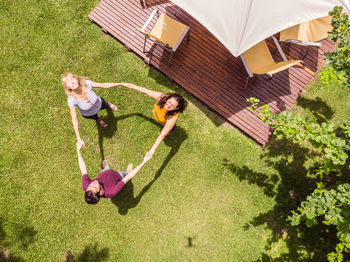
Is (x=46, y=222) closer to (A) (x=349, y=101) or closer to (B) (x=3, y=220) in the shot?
(B) (x=3, y=220)

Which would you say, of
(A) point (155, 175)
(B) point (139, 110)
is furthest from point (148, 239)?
(B) point (139, 110)

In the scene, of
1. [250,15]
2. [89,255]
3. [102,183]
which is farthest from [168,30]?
[89,255]

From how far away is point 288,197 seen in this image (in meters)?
6.00

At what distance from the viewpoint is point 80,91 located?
15.1ft

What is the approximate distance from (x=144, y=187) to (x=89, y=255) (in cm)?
219

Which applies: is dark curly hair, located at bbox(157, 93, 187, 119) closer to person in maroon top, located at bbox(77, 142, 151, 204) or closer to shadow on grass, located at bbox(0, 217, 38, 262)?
person in maroon top, located at bbox(77, 142, 151, 204)

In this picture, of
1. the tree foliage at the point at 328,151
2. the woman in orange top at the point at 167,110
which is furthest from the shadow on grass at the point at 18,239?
the tree foliage at the point at 328,151

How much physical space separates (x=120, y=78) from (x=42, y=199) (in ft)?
12.7

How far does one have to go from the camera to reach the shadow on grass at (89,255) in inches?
229

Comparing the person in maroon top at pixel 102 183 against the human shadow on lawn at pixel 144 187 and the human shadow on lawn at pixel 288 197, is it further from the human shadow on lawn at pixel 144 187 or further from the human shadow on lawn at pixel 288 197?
the human shadow on lawn at pixel 288 197

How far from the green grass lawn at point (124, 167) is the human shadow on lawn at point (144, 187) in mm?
27

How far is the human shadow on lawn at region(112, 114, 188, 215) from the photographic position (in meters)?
6.02

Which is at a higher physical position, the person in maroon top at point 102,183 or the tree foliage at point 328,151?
the tree foliage at point 328,151

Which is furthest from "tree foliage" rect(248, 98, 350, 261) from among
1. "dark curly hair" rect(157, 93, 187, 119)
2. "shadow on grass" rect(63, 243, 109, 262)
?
"shadow on grass" rect(63, 243, 109, 262)
